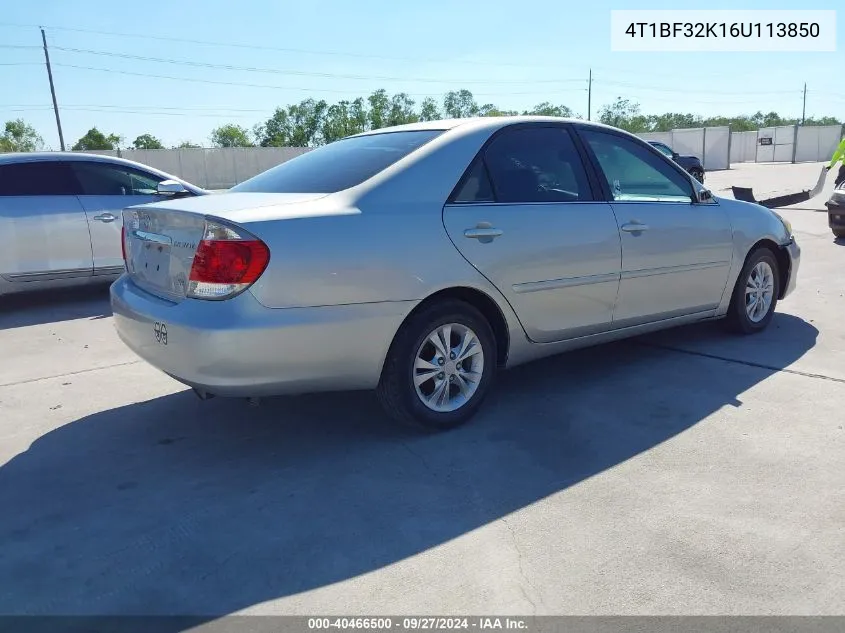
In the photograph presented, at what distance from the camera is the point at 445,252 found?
136 inches

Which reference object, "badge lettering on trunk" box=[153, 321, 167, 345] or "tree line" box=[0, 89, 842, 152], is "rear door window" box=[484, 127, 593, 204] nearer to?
"badge lettering on trunk" box=[153, 321, 167, 345]

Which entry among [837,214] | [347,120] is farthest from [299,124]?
[837,214]

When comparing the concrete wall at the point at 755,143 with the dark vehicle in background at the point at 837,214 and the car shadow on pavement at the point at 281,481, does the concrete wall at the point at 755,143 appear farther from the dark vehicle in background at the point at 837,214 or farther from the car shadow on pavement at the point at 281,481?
the car shadow on pavement at the point at 281,481

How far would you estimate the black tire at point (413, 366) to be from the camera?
3439 millimetres

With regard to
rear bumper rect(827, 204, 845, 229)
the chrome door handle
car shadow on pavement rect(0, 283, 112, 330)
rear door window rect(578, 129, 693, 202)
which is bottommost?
car shadow on pavement rect(0, 283, 112, 330)

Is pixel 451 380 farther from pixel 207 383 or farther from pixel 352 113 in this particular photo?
pixel 352 113

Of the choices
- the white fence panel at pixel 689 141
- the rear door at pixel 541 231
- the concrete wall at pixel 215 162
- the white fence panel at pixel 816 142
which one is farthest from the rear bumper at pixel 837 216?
the white fence panel at pixel 816 142

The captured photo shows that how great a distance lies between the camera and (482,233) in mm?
3598

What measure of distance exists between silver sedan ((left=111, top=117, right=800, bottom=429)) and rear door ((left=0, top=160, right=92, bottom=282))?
3.47 meters

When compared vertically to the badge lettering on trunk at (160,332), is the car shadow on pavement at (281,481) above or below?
below

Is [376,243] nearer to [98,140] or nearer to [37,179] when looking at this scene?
[37,179]

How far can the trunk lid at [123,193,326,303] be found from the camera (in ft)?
10.3

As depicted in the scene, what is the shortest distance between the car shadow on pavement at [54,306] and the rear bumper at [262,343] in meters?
3.66

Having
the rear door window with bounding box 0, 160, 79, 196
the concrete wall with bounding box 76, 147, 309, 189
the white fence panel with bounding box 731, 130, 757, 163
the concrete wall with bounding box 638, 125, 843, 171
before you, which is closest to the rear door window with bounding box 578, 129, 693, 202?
the rear door window with bounding box 0, 160, 79, 196
